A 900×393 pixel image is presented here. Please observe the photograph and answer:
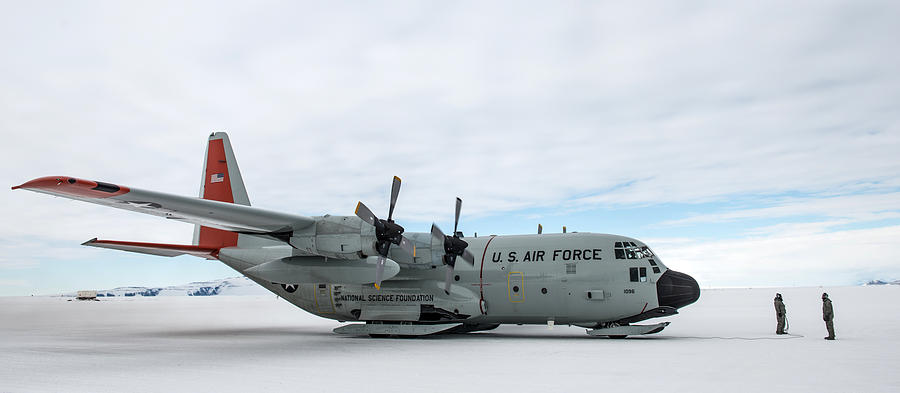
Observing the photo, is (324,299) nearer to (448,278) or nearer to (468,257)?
(448,278)

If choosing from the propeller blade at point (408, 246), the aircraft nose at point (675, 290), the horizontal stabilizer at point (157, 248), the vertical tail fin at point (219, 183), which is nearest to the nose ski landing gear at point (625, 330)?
the aircraft nose at point (675, 290)

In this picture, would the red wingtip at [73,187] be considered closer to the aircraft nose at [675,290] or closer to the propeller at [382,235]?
the propeller at [382,235]

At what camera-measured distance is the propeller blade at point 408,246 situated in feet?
Result: 52.4

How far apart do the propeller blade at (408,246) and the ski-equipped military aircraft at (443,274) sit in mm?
36

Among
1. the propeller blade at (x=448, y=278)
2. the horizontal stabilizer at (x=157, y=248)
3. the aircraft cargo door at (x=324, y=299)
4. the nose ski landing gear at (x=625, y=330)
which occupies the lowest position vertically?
the nose ski landing gear at (x=625, y=330)

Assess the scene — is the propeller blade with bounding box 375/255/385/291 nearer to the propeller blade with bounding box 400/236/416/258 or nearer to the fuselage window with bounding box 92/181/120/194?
the propeller blade with bounding box 400/236/416/258

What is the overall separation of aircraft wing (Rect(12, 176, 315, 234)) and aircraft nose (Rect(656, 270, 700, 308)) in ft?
31.1

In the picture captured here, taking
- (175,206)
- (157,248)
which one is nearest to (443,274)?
(175,206)

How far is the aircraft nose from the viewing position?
16.3 m

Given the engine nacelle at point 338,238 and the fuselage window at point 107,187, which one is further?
the engine nacelle at point 338,238

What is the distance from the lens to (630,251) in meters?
17.0

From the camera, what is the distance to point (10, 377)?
32.8 ft

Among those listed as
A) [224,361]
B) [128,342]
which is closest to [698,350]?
[224,361]

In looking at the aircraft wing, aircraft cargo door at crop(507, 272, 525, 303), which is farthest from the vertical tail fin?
aircraft cargo door at crop(507, 272, 525, 303)
